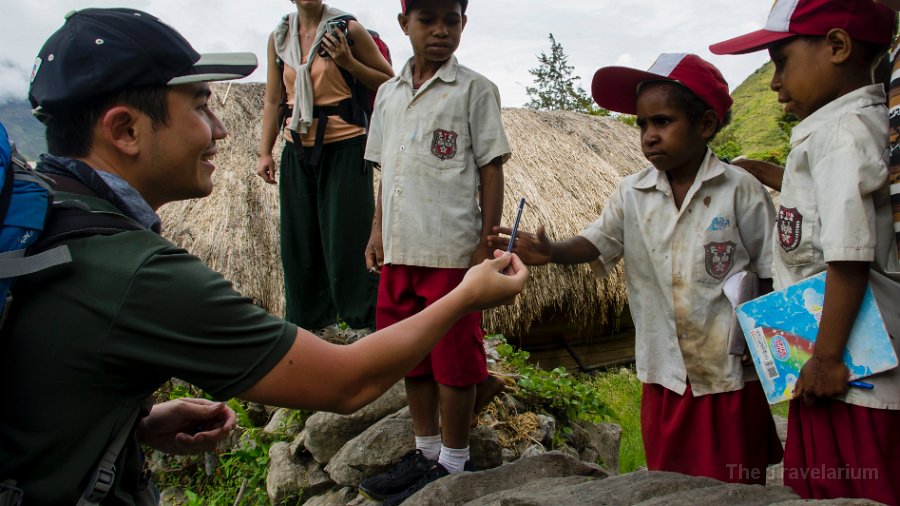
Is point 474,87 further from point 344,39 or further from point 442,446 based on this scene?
point 442,446

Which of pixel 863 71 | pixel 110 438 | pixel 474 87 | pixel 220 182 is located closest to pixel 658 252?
pixel 863 71

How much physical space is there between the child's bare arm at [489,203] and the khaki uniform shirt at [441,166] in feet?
0.12

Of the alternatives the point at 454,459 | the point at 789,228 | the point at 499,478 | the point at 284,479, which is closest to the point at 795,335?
the point at 789,228

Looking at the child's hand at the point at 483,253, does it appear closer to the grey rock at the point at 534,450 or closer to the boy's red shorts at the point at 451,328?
the boy's red shorts at the point at 451,328

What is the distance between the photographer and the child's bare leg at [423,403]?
286 cm

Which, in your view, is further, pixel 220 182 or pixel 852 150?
pixel 220 182

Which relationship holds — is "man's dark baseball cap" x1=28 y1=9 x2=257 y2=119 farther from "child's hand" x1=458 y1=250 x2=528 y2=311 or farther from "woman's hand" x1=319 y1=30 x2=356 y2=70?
"woman's hand" x1=319 y1=30 x2=356 y2=70

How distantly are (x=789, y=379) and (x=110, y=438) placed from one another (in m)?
1.85

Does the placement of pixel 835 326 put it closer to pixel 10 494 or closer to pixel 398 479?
pixel 398 479

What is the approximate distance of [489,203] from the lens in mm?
2865

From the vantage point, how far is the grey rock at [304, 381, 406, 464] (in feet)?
12.0

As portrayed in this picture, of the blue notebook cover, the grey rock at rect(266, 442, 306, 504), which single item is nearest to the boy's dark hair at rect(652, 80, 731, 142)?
the blue notebook cover

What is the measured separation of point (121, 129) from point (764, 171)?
2.30m

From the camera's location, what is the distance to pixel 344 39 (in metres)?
3.45
